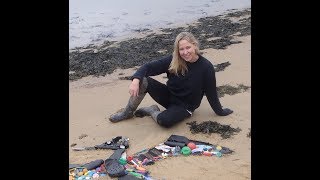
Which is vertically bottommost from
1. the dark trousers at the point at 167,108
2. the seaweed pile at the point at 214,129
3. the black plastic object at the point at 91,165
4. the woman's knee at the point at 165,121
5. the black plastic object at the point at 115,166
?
the black plastic object at the point at 91,165

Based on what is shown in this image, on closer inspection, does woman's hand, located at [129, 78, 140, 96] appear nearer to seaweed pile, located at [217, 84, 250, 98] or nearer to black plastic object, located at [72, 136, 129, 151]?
black plastic object, located at [72, 136, 129, 151]

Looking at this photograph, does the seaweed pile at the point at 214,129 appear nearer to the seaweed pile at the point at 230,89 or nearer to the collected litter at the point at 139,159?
the collected litter at the point at 139,159

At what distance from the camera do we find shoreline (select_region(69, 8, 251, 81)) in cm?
903

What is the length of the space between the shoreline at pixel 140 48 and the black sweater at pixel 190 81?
11.3 feet

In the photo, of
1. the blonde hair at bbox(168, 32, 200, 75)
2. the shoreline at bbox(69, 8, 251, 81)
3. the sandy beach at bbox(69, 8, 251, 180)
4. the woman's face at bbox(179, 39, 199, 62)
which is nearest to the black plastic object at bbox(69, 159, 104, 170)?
the sandy beach at bbox(69, 8, 251, 180)

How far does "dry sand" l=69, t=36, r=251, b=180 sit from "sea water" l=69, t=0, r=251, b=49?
5696 mm

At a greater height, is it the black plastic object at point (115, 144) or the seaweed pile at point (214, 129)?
the seaweed pile at point (214, 129)

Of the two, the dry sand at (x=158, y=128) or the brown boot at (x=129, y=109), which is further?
the brown boot at (x=129, y=109)

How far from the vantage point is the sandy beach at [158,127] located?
4.02 metres

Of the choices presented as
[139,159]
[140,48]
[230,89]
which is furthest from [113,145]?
[140,48]

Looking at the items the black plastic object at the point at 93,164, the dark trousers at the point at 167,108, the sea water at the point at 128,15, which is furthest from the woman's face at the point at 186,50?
the sea water at the point at 128,15

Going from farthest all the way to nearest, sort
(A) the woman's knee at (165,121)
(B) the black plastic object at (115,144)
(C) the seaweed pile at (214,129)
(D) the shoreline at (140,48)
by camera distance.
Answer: (D) the shoreline at (140,48), (A) the woman's knee at (165,121), (C) the seaweed pile at (214,129), (B) the black plastic object at (115,144)
